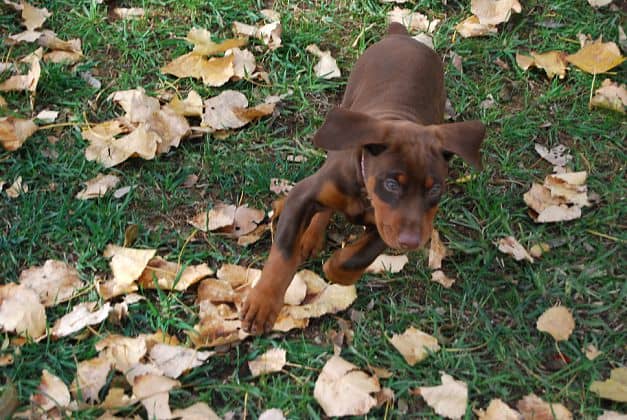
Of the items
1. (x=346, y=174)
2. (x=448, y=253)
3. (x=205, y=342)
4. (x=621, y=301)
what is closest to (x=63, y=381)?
(x=205, y=342)

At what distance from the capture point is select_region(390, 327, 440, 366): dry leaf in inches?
136

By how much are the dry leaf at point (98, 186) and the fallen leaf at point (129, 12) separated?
1.29 metres

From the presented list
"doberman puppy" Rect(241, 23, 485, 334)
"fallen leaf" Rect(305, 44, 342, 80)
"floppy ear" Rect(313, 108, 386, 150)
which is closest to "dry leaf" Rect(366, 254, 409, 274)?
"doberman puppy" Rect(241, 23, 485, 334)

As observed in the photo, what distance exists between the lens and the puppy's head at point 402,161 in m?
3.21

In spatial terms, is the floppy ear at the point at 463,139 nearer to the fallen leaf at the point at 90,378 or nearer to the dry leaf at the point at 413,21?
the fallen leaf at the point at 90,378

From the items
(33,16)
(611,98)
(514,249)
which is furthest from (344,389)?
(33,16)

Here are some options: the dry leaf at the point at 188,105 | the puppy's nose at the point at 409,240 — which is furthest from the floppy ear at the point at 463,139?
the dry leaf at the point at 188,105

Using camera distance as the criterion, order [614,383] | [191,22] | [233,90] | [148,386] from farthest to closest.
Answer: [191,22], [233,90], [614,383], [148,386]

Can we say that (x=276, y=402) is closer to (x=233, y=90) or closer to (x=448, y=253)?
(x=448, y=253)

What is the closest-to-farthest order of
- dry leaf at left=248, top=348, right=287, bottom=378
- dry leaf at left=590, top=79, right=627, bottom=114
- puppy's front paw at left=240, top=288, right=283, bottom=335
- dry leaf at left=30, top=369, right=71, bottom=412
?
dry leaf at left=30, top=369, right=71, bottom=412 < dry leaf at left=248, top=348, right=287, bottom=378 < puppy's front paw at left=240, top=288, right=283, bottom=335 < dry leaf at left=590, top=79, right=627, bottom=114

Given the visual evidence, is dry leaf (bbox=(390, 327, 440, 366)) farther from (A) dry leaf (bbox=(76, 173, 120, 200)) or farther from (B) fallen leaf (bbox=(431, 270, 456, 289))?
(A) dry leaf (bbox=(76, 173, 120, 200))

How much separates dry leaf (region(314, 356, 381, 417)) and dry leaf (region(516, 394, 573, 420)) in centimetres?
55

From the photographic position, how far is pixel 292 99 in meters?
4.70

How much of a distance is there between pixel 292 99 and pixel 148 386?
200 cm
